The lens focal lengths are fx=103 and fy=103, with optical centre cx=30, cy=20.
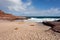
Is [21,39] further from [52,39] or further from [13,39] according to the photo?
[52,39]

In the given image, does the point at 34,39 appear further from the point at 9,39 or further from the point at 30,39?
the point at 9,39

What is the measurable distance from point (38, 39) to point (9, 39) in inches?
79.6

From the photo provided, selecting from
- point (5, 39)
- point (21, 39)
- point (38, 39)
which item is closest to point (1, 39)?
point (5, 39)

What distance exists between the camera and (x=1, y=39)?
7.17 meters

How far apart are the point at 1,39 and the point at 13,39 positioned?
84 centimetres

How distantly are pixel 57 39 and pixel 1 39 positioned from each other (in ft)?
12.9

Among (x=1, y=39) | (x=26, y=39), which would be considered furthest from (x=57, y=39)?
(x=1, y=39)

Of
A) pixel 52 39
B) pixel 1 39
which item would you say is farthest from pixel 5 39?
pixel 52 39

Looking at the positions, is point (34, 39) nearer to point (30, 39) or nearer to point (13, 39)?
point (30, 39)

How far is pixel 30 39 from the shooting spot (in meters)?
7.16

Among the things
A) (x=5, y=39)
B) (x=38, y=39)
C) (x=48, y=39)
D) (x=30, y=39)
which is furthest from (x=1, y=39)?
(x=48, y=39)

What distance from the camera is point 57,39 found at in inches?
284

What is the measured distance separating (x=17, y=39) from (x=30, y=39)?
91cm

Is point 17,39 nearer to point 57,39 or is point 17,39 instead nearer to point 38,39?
point 38,39
